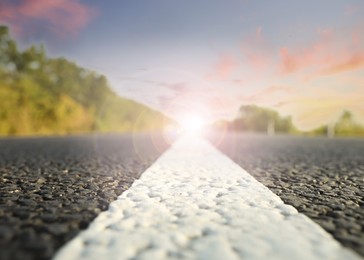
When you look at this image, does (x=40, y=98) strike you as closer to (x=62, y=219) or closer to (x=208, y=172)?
(x=208, y=172)

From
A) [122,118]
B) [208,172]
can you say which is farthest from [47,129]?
[208,172]

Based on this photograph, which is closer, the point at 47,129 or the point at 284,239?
the point at 284,239

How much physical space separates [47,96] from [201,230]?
3681 centimetres

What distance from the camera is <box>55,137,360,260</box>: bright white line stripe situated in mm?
2391

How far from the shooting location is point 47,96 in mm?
36531

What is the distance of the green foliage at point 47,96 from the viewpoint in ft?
99.5

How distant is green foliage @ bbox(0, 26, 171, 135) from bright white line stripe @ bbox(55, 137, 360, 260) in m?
28.0

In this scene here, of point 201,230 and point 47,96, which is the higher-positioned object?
point 47,96

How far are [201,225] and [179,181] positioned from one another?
2528 mm

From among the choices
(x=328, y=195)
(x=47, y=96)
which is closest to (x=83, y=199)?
(x=328, y=195)

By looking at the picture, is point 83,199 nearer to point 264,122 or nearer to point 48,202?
point 48,202

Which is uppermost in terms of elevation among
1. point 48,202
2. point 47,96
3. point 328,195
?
point 47,96

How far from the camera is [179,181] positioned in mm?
5551

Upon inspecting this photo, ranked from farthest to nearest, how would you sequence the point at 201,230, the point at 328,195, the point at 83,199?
the point at 328,195 → the point at 83,199 → the point at 201,230
